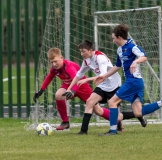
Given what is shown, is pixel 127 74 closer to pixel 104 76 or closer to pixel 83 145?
pixel 104 76

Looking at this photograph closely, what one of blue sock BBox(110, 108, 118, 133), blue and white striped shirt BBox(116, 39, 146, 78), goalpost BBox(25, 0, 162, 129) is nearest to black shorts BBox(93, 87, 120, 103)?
blue sock BBox(110, 108, 118, 133)

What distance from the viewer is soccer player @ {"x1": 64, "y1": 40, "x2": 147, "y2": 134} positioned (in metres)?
9.98

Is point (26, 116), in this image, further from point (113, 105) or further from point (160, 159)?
point (160, 159)

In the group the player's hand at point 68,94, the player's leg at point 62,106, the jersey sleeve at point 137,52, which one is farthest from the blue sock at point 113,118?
the player's leg at point 62,106

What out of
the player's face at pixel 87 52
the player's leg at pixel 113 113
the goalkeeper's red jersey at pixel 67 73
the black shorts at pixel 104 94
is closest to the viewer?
the player's leg at pixel 113 113

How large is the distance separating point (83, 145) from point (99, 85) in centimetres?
200

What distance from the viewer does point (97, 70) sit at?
10.3 metres

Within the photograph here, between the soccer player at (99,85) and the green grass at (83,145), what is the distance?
0.37 meters

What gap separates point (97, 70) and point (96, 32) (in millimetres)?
2379

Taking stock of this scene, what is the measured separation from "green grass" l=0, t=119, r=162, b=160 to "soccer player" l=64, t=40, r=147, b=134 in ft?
1.22

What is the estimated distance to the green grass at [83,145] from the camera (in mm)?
7607

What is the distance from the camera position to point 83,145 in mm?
8578

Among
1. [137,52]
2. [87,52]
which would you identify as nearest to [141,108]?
[137,52]

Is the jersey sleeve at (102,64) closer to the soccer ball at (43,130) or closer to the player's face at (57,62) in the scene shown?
the player's face at (57,62)
